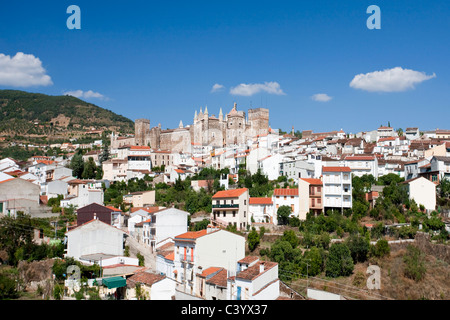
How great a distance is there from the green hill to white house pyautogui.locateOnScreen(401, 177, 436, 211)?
69231 millimetres

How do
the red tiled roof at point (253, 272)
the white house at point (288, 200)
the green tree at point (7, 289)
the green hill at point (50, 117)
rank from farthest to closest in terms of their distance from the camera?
the green hill at point (50, 117), the white house at point (288, 200), the green tree at point (7, 289), the red tiled roof at point (253, 272)

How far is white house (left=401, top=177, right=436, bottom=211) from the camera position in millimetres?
27516

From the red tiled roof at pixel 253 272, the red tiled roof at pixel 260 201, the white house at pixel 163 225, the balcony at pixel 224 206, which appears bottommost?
the red tiled roof at pixel 253 272

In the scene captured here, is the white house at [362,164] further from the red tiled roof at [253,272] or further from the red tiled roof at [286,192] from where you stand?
the red tiled roof at [253,272]

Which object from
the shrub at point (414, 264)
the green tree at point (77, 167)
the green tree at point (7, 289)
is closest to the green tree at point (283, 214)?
the shrub at point (414, 264)

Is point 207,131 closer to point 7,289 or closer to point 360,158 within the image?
point 360,158

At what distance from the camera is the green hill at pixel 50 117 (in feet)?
272

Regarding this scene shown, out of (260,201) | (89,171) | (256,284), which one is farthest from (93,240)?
(89,171)

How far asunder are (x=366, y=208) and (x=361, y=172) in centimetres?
810

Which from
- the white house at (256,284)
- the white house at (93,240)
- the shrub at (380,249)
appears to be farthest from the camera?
the shrub at (380,249)

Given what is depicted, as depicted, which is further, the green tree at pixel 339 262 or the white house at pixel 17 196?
the white house at pixel 17 196

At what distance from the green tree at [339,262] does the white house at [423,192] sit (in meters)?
9.62

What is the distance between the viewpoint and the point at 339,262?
20.8 m
